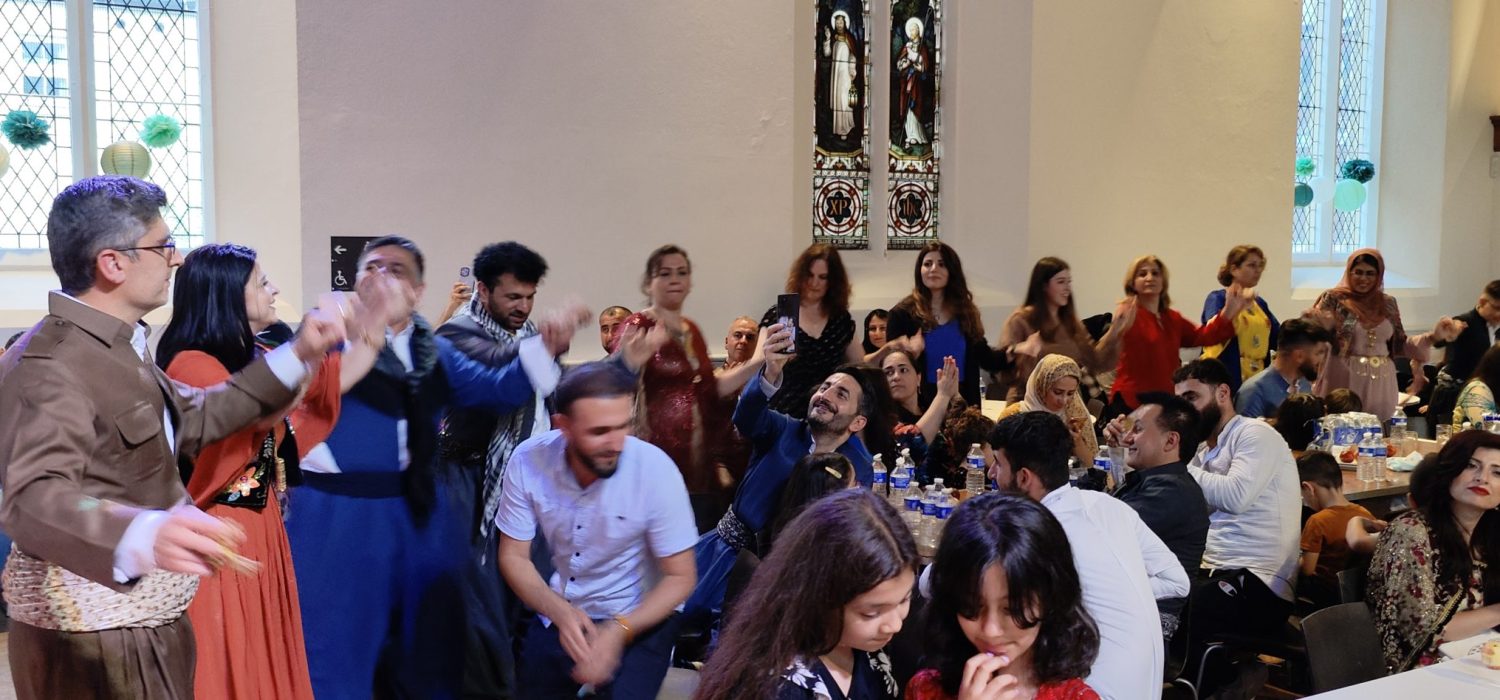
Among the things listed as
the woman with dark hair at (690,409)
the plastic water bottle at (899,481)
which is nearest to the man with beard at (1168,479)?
the plastic water bottle at (899,481)

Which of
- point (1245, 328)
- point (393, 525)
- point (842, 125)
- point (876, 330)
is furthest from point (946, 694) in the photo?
point (842, 125)

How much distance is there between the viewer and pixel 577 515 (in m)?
3.27

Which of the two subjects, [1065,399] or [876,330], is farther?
[876,330]

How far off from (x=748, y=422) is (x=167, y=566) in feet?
8.53

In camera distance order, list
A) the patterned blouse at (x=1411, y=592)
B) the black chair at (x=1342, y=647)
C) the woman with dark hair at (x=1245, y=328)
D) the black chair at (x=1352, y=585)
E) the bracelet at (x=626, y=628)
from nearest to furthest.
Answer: the bracelet at (x=626, y=628) < the black chair at (x=1342, y=647) < the patterned blouse at (x=1411, y=592) < the black chair at (x=1352, y=585) < the woman with dark hair at (x=1245, y=328)

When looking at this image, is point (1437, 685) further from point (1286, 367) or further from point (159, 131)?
point (159, 131)

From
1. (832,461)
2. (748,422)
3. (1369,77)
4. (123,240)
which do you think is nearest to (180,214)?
(748,422)

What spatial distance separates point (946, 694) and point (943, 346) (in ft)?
15.3

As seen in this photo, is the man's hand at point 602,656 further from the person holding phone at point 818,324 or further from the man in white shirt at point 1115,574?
the person holding phone at point 818,324

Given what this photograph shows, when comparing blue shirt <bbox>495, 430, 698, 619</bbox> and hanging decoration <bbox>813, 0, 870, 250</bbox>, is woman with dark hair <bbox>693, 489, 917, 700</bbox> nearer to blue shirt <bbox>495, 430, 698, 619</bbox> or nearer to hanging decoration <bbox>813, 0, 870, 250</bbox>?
blue shirt <bbox>495, 430, 698, 619</bbox>

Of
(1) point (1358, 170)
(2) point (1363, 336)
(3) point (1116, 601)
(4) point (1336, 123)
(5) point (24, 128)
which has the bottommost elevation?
(3) point (1116, 601)

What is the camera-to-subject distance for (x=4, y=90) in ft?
22.8

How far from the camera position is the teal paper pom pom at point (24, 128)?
22.3ft

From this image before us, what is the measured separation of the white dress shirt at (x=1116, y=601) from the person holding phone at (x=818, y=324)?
337 cm
